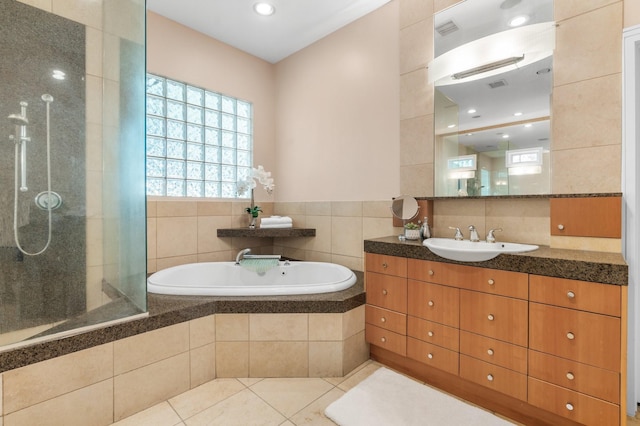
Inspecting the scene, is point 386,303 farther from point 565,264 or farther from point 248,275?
point 248,275

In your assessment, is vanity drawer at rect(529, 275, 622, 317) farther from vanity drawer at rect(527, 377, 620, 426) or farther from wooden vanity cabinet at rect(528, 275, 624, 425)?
vanity drawer at rect(527, 377, 620, 426)

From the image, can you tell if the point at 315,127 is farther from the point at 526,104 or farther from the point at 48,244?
the point at 48,244

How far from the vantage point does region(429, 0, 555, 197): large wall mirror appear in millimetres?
1782

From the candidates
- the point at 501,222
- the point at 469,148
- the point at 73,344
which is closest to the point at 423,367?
the point at 501,222

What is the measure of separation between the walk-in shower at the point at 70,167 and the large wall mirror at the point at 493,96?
77.6 inches

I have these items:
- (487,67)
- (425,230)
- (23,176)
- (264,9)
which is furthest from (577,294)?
(264,9)

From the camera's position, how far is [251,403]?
5.43ft

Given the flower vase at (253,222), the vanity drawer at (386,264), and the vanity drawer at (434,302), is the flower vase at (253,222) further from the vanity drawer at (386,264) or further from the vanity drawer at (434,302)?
the vanity drawer at (434,302)

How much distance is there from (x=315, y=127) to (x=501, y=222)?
74.2 inches

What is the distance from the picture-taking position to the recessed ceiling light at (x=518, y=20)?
183cm

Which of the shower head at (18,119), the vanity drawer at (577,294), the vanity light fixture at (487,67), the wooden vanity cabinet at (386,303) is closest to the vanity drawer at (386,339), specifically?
the wooden vanity cabinet at (386,303)

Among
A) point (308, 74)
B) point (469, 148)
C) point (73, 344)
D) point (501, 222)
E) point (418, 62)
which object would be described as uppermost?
point (308, 74)

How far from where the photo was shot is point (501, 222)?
1.92 m

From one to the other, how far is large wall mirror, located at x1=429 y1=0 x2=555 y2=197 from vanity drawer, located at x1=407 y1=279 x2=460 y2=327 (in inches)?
28.2
